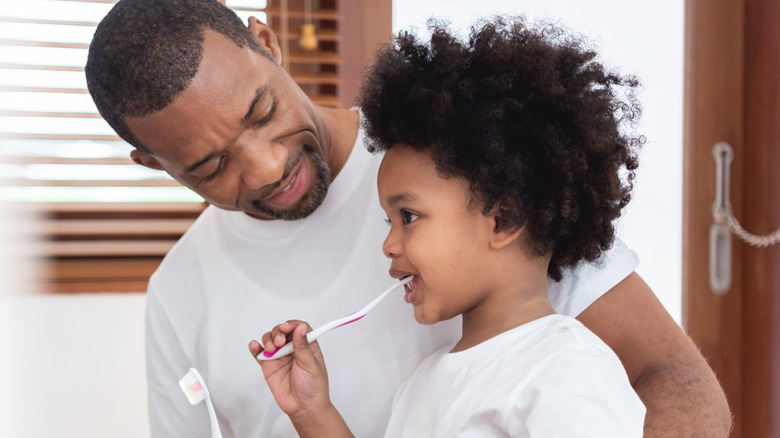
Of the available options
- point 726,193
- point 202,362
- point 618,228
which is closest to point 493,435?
point 618,228

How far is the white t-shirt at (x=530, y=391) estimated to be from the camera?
0.80m

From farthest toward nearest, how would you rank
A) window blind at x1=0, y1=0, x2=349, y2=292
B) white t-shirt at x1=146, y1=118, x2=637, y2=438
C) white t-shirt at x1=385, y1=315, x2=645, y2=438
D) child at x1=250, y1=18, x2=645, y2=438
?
window blind at x1=0, y1=0, x2=349, y2=292 < white t-shirt at x1=146, y1=118, x2=637, y2=438 < child at x1=250, y1=18, x2=645, y2=438 < white t-shirt at x1=385, y1=315, x2=645, y2=438

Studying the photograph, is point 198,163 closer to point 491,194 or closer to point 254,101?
point 254,101

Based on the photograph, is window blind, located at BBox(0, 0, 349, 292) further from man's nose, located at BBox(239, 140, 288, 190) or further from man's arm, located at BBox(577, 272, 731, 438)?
man's arm, located at BBox(577, 272, 731, 438)

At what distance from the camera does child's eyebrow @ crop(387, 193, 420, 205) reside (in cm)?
96

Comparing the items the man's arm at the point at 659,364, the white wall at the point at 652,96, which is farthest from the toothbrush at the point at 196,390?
the white wall at the point at 652,96

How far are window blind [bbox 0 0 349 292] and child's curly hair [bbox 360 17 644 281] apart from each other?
946 millimetres

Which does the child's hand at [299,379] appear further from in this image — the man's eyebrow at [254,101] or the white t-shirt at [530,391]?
the man's eyebrow at [254,101]

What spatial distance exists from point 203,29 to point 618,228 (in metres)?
0.63

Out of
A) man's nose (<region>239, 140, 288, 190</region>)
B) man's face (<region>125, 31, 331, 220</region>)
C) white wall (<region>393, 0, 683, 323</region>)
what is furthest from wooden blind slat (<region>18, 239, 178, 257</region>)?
white wall (<region>393, 0, 683, 323</region>)

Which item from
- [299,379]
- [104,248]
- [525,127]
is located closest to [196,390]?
[299,379]

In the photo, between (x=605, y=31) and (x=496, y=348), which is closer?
(x=496, y=348)

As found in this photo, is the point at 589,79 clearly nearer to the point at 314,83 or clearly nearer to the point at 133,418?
the point at 314,83

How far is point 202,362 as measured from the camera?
1247 mm
